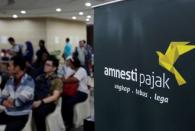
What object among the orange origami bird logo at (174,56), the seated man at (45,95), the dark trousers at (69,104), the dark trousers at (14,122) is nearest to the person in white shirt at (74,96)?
the dark trousers at (69,104)

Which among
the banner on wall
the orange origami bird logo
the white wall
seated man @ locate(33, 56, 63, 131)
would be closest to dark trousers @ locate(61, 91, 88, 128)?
seated man @ locate(33, 56, 63, 131)

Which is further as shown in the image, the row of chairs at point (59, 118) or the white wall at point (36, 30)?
the white wall at point (36, 30)

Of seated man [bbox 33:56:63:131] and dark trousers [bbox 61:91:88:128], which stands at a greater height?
seated man [bbox 33:56:63:131]

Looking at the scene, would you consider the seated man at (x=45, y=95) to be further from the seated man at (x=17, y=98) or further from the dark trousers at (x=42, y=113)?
the seated man at (x=17, y=98)

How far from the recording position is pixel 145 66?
195 centimetres

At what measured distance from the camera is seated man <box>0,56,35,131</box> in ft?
11.9

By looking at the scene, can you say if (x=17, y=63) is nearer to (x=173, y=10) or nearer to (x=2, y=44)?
(x=173, y=10)

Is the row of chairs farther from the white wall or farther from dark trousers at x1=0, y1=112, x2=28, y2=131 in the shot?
the white wall

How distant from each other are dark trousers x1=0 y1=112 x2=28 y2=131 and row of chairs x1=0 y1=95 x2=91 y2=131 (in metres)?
0.06

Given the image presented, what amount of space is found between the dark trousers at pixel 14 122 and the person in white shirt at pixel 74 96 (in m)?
1.34

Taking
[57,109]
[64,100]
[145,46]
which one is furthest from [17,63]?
[145,46]

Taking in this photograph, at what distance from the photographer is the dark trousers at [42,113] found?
4.30 meters

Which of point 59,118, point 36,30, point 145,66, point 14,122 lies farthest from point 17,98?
point 36,30

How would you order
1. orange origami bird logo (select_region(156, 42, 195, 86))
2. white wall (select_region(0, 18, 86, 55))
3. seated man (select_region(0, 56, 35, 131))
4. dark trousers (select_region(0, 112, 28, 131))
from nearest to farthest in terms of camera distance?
orange origami bird logo (select_region(156, 42, 195, 86)) < seated man (select_region(0, 56, 35, 131)) < dark trousers (select_region(0, 112, 28, 131)) < white wall (select_region(0, 18, 86, 55))
